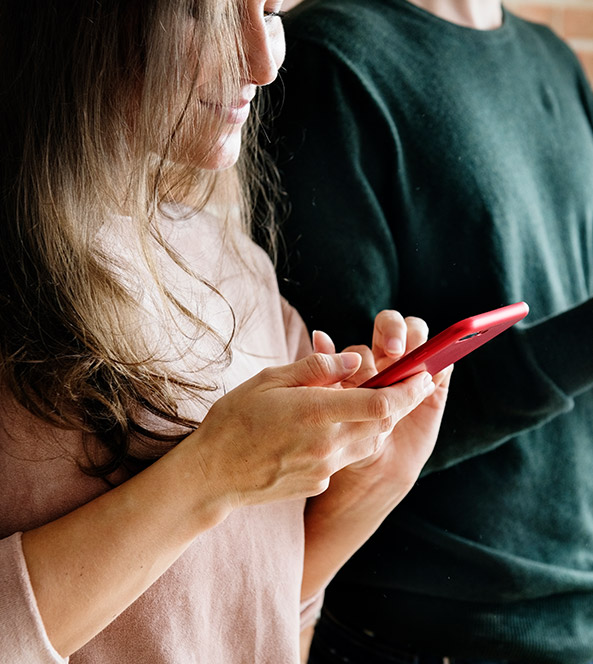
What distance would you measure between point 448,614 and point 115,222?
63 cm

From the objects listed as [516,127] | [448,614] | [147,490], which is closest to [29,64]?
[147,490]

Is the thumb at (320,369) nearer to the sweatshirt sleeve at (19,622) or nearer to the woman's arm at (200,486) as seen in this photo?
the woman's arm at (200,486)

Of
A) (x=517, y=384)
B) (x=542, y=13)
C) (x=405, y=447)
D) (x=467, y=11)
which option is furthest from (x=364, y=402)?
(x=542, y=13)

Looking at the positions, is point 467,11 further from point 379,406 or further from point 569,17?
point 569,17

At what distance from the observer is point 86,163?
2.29ft

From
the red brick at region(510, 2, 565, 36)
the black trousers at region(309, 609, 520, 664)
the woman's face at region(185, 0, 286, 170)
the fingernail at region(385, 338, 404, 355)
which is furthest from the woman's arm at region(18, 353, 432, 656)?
the red brick at region(510, 2, 565, 36)

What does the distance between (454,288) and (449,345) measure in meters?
0.38

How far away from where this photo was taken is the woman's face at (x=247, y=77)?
→ 725 mm

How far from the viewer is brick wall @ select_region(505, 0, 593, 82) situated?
1741mm

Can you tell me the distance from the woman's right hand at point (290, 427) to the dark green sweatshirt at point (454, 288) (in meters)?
0.30

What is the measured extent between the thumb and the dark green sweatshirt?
0.29 meters

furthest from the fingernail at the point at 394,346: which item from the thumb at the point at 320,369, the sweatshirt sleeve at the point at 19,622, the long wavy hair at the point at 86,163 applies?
the sweatshirt sleeve at the point at 19,622

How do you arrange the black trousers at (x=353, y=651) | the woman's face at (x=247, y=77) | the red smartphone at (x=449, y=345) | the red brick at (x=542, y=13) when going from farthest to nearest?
the red brick at (x=542, y=13) < the black trousers at (x=353, y=651) < the woman's face at (x=247, y=77) < the red smartphone at (x=449, y=345)

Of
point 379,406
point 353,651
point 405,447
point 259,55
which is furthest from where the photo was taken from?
point 353,651
